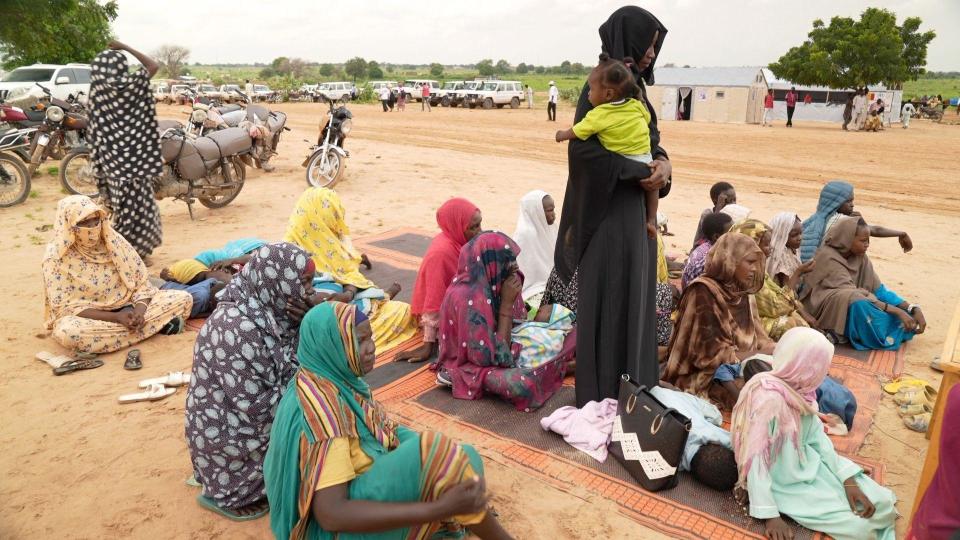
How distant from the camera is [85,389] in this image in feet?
13.3

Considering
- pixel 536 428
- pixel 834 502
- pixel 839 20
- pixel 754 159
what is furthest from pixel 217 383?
pixel 839 20

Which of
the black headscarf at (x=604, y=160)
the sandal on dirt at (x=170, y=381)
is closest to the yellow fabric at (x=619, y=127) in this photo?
the black headscarf at (x=604, y=160)

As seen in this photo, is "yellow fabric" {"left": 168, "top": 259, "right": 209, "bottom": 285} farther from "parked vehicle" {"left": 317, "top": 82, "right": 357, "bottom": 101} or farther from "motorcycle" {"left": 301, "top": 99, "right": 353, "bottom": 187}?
"parked vehicle" {"left": 317, "top": 82, "right": 357, "bottom": 101}

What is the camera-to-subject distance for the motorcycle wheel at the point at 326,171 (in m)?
10.4

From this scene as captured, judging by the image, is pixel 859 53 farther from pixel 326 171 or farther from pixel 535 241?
pixel 535 241

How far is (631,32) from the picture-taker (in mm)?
3166

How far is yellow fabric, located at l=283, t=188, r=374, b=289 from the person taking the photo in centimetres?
498

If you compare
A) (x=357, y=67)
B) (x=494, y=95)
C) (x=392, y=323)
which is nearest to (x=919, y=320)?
(x=392, y=323)

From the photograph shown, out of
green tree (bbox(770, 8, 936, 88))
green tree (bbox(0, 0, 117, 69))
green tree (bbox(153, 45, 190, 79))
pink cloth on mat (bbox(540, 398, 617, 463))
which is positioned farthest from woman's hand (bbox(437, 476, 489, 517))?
green tree (bbox(153, 45, 190, 79))

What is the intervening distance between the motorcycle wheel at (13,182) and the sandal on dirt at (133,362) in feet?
19.7

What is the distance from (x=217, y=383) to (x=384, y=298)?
7.57 feet

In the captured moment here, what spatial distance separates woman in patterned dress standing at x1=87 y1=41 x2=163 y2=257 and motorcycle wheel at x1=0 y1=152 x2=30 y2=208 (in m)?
3.55

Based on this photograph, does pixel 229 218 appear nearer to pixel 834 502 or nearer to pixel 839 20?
pixel 834 502

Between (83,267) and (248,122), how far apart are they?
566 cm
